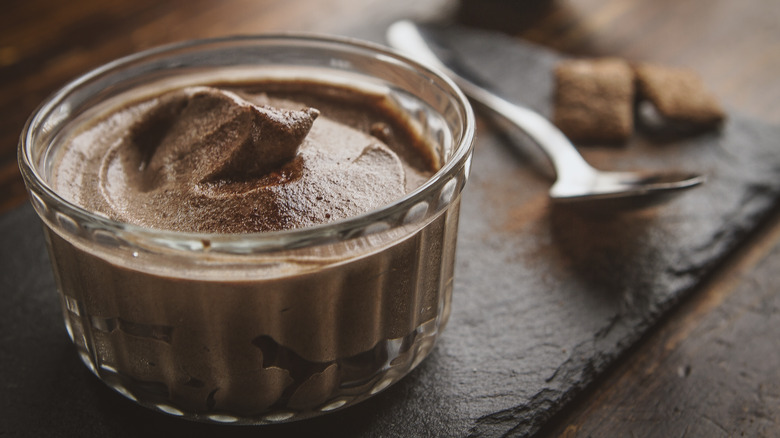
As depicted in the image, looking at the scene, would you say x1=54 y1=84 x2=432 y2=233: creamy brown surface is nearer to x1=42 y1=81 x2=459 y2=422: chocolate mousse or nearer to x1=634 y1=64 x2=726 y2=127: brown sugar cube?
x1=42 y1=81 x2=459 y2=422: chocolate mousse

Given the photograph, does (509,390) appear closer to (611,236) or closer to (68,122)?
(611,236)

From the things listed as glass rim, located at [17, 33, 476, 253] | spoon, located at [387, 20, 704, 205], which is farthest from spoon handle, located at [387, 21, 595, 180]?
glass rim, located at [17, 33, 476, 253]

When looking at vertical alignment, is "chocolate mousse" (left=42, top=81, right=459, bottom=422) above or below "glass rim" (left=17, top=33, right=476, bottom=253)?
below

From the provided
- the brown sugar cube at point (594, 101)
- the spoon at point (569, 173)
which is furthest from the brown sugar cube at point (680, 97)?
the spoon at point (569, 173)

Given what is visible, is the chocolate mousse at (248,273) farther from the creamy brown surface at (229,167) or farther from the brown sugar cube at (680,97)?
the brown sugar cube at (680,97)

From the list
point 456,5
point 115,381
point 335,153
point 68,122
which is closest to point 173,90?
point 68,122

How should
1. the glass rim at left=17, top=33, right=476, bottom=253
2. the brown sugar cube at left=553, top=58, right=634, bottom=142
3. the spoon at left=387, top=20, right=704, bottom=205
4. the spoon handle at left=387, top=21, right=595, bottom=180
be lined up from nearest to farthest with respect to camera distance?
the glass rim at left=17, top=33, right=476, bottom=253 < the spoon at left=387, top=20, right=704, bottom=205 < the spoon handle at left=387, top=21, right=595, bottom=180 < the brown sugar cube at left=553, top=58, right=634, bottom=142
